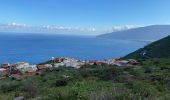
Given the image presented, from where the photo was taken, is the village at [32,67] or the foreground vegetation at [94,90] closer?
the foreground vegetation at [94,90]

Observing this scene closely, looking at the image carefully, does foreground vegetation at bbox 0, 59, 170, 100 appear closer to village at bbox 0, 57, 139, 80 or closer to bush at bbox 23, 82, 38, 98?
bush at bbox 23, 82, 38, 98

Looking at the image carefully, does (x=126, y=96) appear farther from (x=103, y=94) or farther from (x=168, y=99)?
(x=168, y=99)

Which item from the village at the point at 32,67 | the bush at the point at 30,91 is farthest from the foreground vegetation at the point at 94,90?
the village at the point at 32,67

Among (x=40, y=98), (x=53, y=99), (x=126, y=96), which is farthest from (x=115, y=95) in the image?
(x=40, y=98)

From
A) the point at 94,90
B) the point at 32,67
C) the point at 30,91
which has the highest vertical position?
the point at 94,90

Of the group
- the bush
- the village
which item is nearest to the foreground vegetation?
the bush

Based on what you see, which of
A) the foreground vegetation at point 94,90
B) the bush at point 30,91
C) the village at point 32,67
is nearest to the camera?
the foreground vegetation at point 94,90

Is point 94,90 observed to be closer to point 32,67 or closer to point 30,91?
point 30,91

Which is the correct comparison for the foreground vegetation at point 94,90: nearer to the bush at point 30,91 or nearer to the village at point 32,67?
the bush at point 30,91

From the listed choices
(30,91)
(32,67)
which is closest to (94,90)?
(30,91)

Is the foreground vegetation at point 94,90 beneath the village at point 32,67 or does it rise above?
above

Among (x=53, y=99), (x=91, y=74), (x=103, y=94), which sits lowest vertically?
(x=91, y=74)
